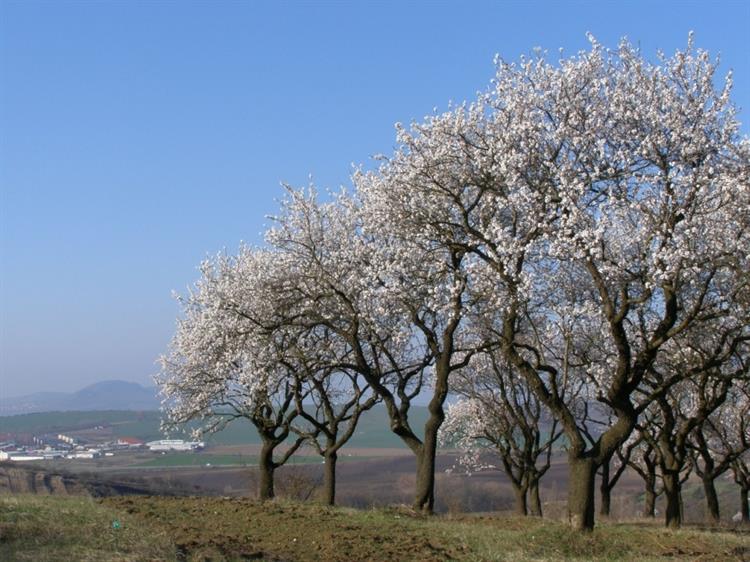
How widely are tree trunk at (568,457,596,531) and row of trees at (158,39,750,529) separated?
42mm

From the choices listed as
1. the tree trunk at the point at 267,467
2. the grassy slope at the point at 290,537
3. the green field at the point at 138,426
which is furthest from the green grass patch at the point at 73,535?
the green field at the point at 138,426

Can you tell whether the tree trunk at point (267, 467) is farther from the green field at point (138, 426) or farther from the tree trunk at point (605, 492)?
the green field at point (138, 426)

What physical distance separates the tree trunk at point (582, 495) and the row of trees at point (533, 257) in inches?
1.7

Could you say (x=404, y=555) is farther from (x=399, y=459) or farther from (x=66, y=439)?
(x=66, y=439)

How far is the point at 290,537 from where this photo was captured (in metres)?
15.4

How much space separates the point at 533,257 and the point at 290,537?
8.70 meters

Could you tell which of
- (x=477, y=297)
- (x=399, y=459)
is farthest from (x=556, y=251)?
(x=399, y=459)

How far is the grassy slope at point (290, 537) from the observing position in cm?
1272

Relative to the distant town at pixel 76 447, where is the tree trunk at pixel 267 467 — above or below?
above

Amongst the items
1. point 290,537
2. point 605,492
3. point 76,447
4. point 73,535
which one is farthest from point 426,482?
point 76,447

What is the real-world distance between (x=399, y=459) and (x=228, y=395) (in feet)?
210

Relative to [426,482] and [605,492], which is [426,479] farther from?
[605,492]

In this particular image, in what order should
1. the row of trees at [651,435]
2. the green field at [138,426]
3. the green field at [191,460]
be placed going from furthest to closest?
the green field at [138,426] → the green field at [191,460] → the row of trees at [651,435]

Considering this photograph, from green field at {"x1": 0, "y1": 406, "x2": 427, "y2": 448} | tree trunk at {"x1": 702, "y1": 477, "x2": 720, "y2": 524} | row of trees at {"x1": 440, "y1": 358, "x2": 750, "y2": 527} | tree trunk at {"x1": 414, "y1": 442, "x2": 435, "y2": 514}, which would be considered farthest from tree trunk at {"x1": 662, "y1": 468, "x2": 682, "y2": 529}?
green field at {"x1": 0, "y1": 406, "x2": 427, "y2": 448}
